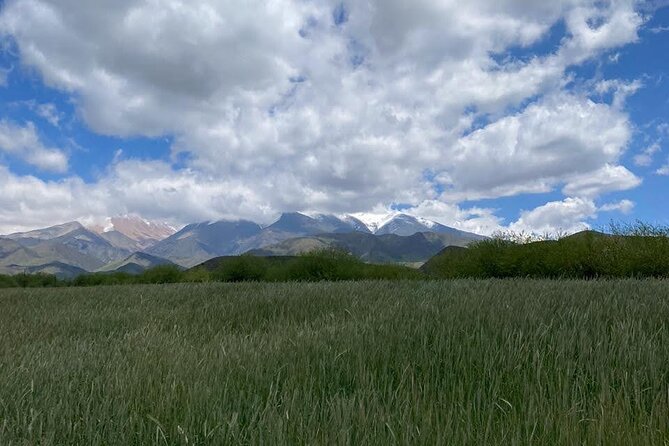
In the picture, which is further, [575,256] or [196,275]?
[196,275]

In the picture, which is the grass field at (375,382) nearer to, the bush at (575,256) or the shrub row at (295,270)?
the bush at (575,256)

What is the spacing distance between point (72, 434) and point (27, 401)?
2.93 ft

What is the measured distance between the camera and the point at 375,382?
2.83 m

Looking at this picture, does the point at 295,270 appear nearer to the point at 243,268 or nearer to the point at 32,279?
the point at 243,268

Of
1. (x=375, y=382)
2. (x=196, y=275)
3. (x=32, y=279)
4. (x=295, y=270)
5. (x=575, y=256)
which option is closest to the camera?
(x=375, y=382)

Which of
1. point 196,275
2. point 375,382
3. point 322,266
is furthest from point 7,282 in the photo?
point 375,382

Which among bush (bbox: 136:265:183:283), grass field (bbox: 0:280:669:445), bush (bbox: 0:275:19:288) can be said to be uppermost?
grass field (bbox: 0:280:669:445)

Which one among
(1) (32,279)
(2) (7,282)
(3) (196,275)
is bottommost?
(2) (7,282)

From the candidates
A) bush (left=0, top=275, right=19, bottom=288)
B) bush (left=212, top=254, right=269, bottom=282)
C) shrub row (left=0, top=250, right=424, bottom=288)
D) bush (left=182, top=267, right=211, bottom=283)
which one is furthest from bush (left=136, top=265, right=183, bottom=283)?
bush (left=0, top=275, right=19, bottom=288)

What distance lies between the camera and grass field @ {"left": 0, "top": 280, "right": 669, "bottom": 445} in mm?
2070

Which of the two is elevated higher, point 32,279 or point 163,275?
point 163,275

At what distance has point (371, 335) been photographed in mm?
3648

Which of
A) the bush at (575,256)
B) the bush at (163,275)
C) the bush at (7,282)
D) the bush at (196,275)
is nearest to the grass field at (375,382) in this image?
the bush at (575,256)

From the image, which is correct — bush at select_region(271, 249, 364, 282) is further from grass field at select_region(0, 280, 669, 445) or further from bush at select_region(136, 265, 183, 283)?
grass field at select_region(0, 280, 669, 445)
